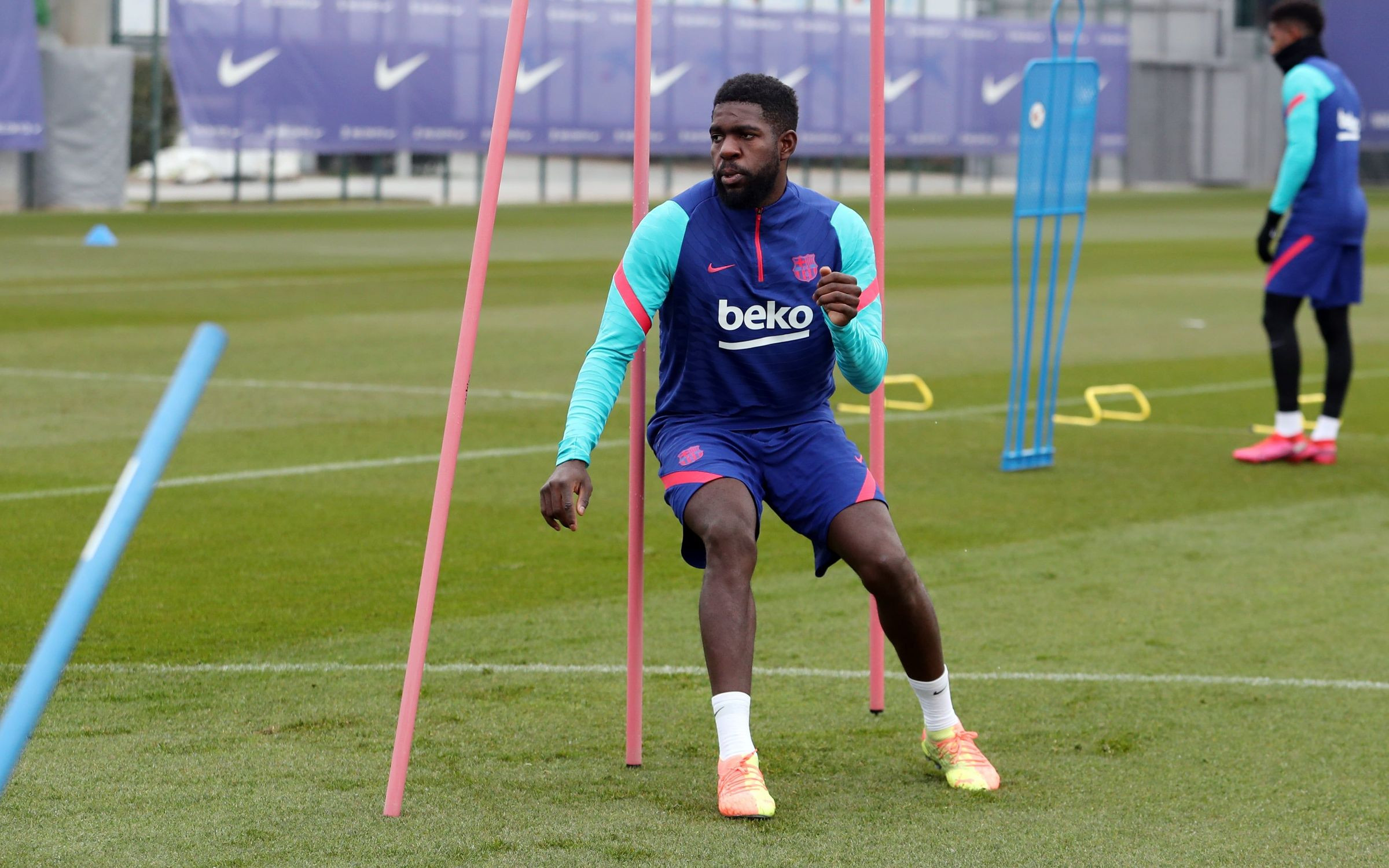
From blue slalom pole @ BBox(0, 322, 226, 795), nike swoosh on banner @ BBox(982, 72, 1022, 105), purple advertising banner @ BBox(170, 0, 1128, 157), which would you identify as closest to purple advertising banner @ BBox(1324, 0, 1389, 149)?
purple advertising banner @ BBox(170, 0, 1128, 157)

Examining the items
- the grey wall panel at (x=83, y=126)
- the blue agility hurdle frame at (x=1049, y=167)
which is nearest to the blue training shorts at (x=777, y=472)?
the blue agility hurdle frame at (x=1049, y=167)

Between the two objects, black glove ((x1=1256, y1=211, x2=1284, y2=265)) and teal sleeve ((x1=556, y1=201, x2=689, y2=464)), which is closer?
teal sleeve ((x1=556, y1=201, x2=689, y2=464))

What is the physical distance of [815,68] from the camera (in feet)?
148

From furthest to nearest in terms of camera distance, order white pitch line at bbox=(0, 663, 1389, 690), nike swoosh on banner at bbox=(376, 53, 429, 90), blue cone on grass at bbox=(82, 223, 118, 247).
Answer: nike swoosh on banner at bbox=(376, 53, 429, 90)
blue cone on grass at bbox=(82, 223, 118, 247)
white pitch line at bbox=(0, 663, 1389, 690)

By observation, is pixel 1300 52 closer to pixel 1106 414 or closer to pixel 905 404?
pixel 1106 414

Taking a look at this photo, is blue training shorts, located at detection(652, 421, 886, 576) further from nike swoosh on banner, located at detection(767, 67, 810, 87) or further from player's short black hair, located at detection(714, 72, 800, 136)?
nike swoosh on banner, located at detection(767, 67, 810, 87)

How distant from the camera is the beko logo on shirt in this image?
4.97 metres

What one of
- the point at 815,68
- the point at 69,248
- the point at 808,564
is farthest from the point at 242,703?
the point at 815,68

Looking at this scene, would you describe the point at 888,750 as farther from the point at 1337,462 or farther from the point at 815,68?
the point at 815,68

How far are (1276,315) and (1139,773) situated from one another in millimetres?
6344

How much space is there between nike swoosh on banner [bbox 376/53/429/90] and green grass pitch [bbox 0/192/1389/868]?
935 inches

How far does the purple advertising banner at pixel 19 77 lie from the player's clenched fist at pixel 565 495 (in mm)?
30676

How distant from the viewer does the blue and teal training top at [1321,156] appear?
10734mm

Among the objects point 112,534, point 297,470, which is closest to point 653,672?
point 112,534
